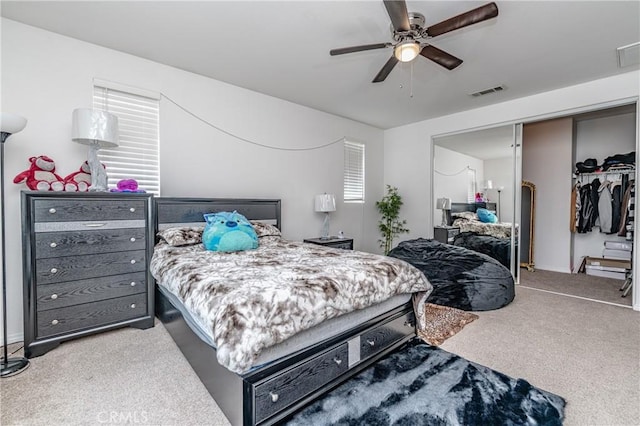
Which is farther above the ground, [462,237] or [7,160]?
[7,160]

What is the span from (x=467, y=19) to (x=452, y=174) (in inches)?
139

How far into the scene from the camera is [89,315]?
2473mm

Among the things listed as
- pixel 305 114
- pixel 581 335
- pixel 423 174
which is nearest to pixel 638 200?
pixel 581 335

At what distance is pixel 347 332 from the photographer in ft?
6.19

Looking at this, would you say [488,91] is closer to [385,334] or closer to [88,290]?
[385,334]

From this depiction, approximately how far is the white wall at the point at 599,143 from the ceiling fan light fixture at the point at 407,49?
4.60m

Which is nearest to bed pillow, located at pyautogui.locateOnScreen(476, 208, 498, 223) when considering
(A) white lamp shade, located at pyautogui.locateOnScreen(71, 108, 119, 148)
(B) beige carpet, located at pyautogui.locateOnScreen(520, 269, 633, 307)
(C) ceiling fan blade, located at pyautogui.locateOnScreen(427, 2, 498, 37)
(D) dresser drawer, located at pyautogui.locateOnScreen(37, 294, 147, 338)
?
(B) beige carpet, located at pyautogui.locateOnScreen(520, 269, 633, 307)

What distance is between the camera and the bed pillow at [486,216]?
15.3ft

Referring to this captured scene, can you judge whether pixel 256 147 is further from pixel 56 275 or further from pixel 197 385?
pixel 197 385

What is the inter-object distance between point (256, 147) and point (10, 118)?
242 centimetres

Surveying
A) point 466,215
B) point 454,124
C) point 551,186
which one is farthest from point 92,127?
point 551,186

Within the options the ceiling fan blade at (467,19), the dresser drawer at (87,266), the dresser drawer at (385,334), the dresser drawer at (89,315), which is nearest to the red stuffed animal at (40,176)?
the dresser drawer at (87,266)

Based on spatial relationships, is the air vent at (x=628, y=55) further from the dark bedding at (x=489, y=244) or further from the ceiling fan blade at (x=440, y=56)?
the dark bedding at (x=489, y=244)

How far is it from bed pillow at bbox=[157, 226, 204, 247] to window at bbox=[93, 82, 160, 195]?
602mm
